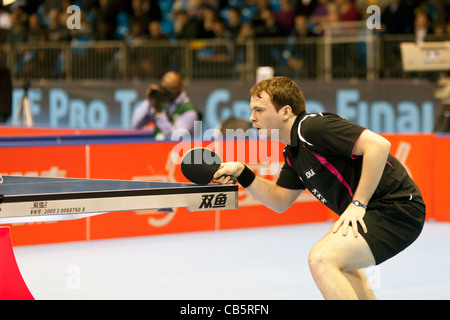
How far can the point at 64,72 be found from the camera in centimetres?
1641

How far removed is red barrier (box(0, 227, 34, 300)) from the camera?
4.68 metres

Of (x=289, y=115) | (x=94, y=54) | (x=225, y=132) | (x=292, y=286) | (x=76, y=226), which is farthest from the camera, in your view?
(x=94, y=54)

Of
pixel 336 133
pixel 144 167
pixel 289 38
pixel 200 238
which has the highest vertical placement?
pixel 289 38

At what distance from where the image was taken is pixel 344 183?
13.7 feet

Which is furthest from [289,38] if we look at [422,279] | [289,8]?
[422,279]

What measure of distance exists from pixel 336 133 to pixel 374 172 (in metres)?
0.27

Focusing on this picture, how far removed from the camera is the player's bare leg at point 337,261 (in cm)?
377

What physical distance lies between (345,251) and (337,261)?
73 millimetres

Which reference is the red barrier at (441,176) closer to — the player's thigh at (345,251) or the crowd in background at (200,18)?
the crowd in background at (200,18)

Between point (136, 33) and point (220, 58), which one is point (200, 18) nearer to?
point (220, 58)

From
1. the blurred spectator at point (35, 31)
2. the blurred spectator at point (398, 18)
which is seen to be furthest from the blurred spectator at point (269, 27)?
the blurred spectator at point (35, 31)

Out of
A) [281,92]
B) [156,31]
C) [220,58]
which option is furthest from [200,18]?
[281,92]

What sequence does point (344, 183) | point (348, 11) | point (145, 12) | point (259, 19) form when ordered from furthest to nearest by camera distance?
1. point (145, 12)
2. point (259, 19)
3. point (348, 11)
4. point (344, 183)

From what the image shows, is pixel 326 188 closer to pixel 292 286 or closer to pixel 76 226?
pixel 292 286
